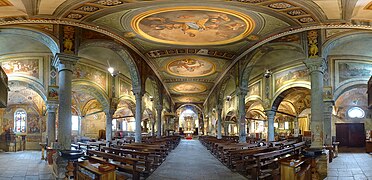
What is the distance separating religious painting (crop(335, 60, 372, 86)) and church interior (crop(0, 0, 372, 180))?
0.06 metres

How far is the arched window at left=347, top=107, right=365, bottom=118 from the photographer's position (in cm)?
2397

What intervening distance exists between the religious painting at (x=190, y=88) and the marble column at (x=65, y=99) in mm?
19009

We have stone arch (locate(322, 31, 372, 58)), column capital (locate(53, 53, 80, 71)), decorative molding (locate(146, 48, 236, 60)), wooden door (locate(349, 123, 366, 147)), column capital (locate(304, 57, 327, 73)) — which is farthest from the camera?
wooden door (locate(349, 123, 366, 147))

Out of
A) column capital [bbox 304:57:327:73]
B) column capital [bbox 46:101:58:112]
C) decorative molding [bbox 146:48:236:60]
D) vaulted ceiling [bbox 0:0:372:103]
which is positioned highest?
vaulted ceiling [bbox 0:0:372:103]

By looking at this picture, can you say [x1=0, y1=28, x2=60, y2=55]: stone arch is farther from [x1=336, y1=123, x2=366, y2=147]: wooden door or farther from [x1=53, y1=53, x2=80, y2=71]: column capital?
[x1=336, y1=123, x2=366, y2=147]: wooden door

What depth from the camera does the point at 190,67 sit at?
71.4 ft

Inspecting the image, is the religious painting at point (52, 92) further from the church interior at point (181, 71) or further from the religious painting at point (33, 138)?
the religious painting at point (33, 138)

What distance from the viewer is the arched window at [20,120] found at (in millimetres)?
25578

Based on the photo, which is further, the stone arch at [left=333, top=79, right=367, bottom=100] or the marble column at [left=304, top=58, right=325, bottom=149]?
the stone arch at [left=333, top=79, right=367, bottom=100]

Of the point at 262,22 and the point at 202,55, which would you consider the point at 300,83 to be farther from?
the point at 262,22

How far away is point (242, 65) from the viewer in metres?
18.3

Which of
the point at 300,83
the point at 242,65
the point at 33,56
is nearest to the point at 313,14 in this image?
the point at 242,65

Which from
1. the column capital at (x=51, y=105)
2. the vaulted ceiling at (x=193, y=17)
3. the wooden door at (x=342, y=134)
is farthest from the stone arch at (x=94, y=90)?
the wooden door at (x=342, y=134)

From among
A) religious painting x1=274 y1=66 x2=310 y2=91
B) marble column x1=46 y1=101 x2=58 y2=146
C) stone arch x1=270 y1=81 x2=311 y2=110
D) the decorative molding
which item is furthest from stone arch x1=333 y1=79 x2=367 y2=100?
marble column x1=46 y1=101 x2=58 y2=146
